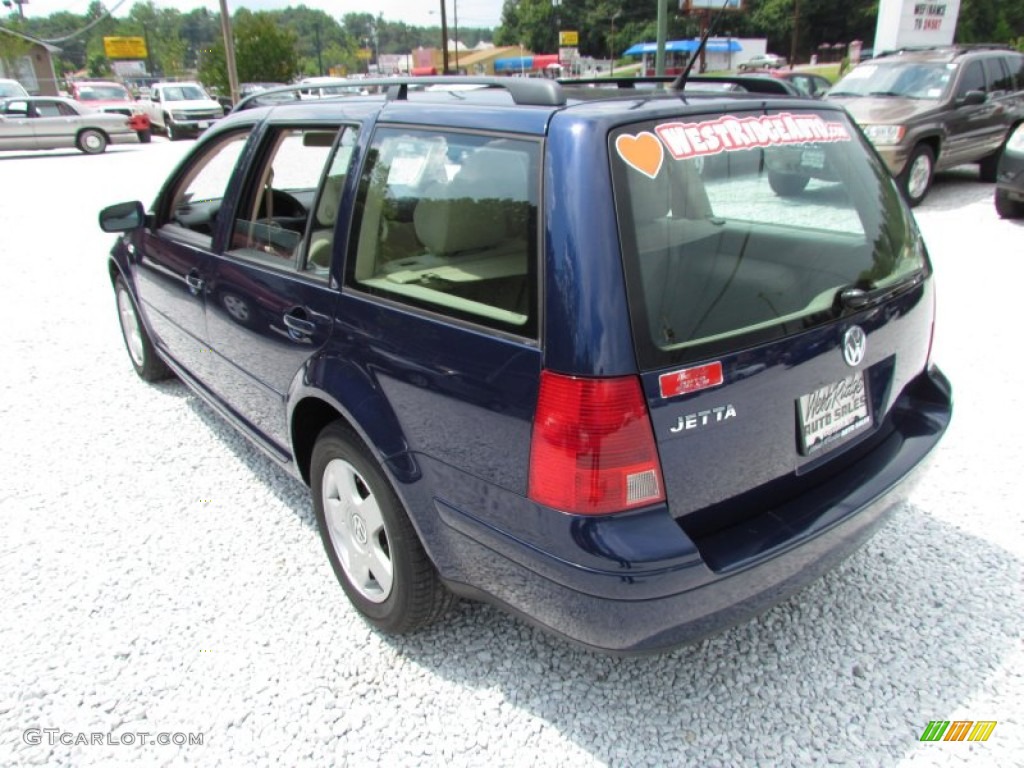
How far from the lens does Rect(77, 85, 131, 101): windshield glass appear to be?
26870mm

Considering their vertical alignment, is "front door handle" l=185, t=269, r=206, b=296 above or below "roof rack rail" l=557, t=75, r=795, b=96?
→ below

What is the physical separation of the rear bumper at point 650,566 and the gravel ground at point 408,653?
42 centimetres

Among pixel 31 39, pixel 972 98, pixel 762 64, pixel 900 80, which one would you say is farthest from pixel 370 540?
pixel 762 64

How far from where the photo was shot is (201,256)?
3.27 m

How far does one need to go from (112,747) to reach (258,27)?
4953 centimetres

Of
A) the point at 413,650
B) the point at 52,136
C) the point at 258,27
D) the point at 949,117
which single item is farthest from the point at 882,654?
the point at 258,27

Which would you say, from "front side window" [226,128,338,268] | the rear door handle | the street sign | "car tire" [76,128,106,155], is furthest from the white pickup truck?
the street sign

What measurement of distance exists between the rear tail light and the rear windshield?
0.12 metres

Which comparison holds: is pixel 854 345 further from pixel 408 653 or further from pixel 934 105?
→ pixel 934 105

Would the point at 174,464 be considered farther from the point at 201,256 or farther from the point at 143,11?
the point at 143,11

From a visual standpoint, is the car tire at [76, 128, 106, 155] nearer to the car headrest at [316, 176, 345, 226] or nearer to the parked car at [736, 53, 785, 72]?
the car headrest at [316, 176, 345, 226]

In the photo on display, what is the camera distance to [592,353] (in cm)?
167

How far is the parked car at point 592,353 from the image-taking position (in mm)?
1723

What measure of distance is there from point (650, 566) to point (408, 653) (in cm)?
111
